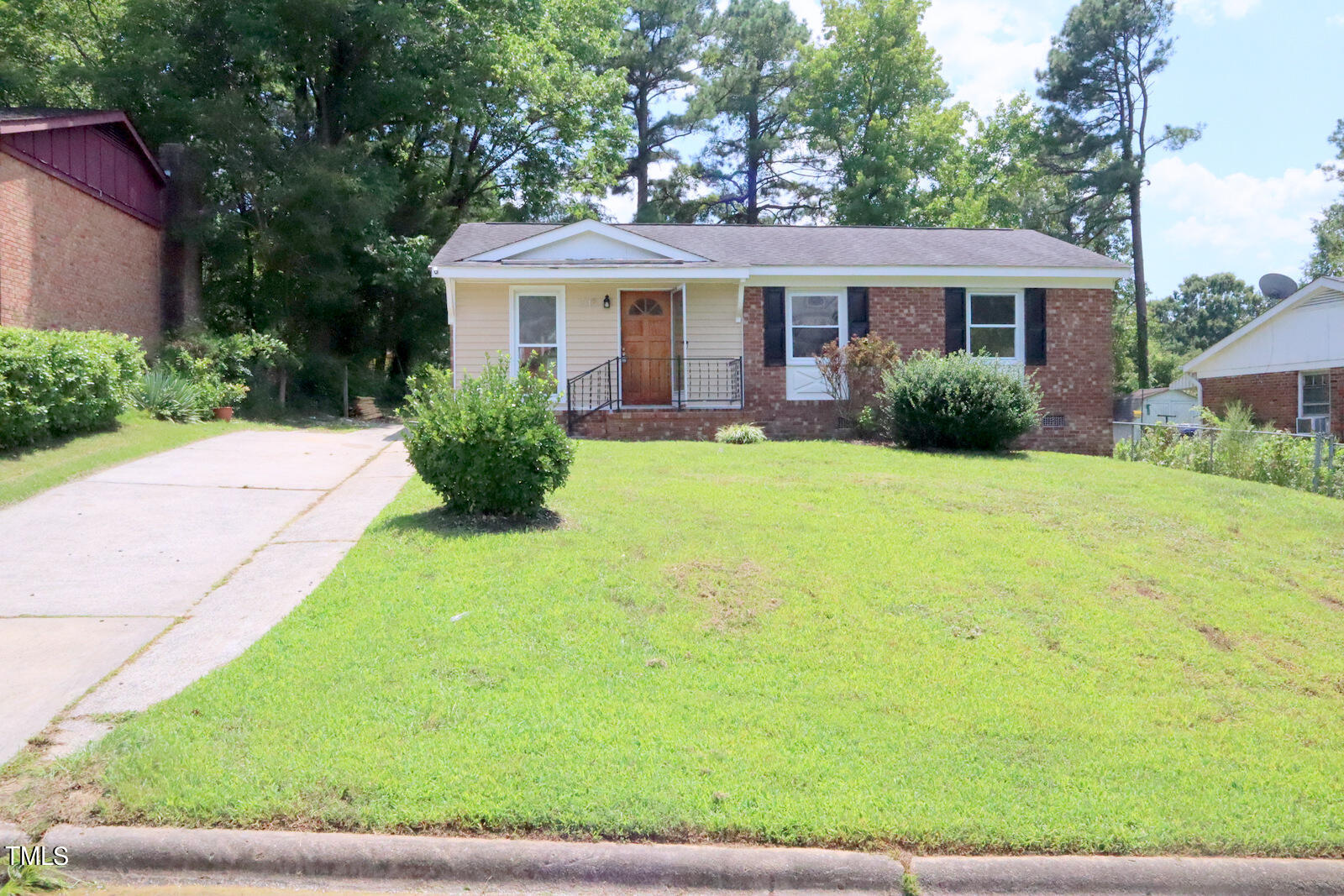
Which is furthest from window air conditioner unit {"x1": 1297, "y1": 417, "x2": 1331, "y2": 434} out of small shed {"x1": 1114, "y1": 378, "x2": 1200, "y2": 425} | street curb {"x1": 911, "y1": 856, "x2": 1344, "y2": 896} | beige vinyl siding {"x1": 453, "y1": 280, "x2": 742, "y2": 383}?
street curb {"x1": 911, "y1": 856, "x2": 1344, "y2": 896}

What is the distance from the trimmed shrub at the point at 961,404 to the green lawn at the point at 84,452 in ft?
34.7

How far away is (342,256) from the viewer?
2473 cm

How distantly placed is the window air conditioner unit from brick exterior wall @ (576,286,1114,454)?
26.9ft

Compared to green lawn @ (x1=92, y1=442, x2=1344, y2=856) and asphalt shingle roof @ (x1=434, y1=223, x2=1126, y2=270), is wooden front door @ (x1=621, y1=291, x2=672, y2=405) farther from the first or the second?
green lawn @ (x1=92, y1=442, x2=1344, y2=856)

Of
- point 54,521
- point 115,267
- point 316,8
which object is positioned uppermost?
point 316,8

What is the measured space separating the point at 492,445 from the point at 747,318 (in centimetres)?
1047

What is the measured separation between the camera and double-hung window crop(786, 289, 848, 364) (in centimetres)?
1797

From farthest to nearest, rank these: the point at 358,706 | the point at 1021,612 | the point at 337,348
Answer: the point at 337,348 → the point at 1021,612 → the point at 358,706

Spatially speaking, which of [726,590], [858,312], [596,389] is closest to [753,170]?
[858,312]

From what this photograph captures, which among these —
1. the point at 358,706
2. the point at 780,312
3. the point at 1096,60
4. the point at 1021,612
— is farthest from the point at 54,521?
the point at 1096,60


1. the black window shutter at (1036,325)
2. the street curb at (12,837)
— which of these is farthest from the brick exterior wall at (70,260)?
the black window shutter at (1036,325)

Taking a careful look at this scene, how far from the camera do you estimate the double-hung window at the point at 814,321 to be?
18.0 metres

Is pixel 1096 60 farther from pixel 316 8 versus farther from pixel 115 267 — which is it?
pixel 115 267

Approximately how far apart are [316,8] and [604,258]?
11702mm
